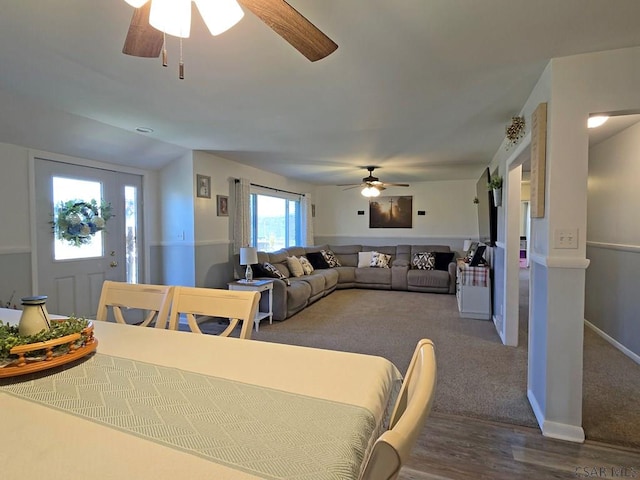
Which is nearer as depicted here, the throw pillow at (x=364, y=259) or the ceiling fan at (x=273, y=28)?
the ceiling fan at (x=273, y=28)

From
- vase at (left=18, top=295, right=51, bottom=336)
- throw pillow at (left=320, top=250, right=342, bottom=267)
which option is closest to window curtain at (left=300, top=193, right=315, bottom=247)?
throw pillow at (left=320, top=250, right=342, bottom=267)

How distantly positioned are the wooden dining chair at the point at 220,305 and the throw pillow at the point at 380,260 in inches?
225

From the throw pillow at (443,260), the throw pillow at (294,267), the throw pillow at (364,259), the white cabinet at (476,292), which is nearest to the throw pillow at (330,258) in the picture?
the throw pillow at (364,259)

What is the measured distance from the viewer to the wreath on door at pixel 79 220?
11.7 feet

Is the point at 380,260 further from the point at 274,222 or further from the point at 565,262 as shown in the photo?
the point at 565,262

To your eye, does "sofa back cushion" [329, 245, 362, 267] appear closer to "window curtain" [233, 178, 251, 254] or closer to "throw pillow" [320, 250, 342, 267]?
"throw pillow" [320, 250, 342, 267]

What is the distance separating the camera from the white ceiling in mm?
1638

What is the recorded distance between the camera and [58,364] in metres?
1.11

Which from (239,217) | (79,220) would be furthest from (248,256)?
(79,220)

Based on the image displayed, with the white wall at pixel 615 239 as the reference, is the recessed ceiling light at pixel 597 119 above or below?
above

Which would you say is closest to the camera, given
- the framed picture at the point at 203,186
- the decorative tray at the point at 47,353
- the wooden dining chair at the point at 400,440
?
the wooden dining chair at the point at 400,440

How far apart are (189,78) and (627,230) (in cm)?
418

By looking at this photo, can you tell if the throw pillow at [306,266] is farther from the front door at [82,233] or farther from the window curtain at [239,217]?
the front door at [82,233]

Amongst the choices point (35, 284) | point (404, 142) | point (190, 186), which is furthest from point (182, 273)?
point (404, 142)
